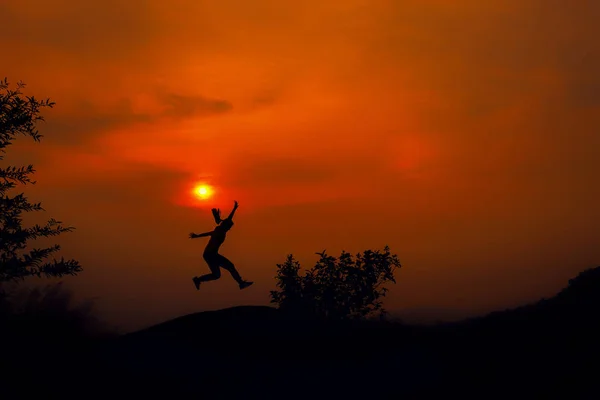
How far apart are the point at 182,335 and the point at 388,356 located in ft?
23.4

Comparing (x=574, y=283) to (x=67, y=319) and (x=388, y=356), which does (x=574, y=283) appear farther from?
(x=67, y=319)

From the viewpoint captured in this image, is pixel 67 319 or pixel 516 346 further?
A: pixel 67 319

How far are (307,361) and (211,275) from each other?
6.61 meters

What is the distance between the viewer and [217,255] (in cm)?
2528

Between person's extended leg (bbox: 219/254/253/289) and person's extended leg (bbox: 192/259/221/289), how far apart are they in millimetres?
284

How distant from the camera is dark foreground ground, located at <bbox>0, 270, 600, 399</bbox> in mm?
18797

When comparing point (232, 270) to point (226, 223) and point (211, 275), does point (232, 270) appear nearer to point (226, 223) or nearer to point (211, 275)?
point (211, 275)

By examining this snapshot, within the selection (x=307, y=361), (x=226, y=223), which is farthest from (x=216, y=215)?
(x=307, y=361)

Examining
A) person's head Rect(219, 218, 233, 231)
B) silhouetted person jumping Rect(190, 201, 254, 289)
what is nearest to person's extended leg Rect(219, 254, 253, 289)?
silhouetted person jumping Rect(190, 201, 254, 289)

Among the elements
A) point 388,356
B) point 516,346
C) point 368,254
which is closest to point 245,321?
point 388,356

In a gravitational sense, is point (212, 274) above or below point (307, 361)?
above

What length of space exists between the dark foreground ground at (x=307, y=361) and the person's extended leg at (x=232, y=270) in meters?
1.72

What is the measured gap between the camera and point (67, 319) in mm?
31828

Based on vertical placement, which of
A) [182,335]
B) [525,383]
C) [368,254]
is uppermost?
[368,254]
